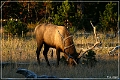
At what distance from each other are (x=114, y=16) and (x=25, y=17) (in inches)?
290

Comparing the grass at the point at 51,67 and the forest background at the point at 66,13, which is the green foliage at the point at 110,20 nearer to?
the forest background at the point at 66,13

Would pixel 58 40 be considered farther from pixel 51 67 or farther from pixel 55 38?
pixel 51 67

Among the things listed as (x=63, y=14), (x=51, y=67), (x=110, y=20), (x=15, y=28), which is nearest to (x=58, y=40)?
(x=51, y=67)

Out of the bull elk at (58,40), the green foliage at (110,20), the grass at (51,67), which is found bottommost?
the grass at (51,67)

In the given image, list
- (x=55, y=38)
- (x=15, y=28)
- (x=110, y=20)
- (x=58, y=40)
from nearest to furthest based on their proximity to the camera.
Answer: (x=58, y=40)
(x=55, y=38)
(x=15, y=28)
(x=110, y=20)

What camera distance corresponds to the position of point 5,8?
26188 mm

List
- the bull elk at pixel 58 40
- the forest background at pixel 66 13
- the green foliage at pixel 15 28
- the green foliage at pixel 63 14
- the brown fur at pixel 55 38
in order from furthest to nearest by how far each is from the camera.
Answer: the forest background at pixel 66 13 < the green foliage at pixel 63 14 < the green foliage at pixel 15 28 < the brown fur at pixel 55 38 < the bull elk at pixel 58 40

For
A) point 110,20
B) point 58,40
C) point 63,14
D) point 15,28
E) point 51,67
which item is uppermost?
point 63,14

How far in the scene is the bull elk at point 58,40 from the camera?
10.8m

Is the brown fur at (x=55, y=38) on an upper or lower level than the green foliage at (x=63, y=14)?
lower

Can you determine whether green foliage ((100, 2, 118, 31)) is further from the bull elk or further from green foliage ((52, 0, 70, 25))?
the bull elk

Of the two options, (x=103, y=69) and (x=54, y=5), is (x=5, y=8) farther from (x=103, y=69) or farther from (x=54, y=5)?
(x=103, y=69)

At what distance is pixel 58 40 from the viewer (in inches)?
457

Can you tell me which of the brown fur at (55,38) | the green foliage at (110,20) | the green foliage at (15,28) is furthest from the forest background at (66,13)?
the brown fur at (55,38)
